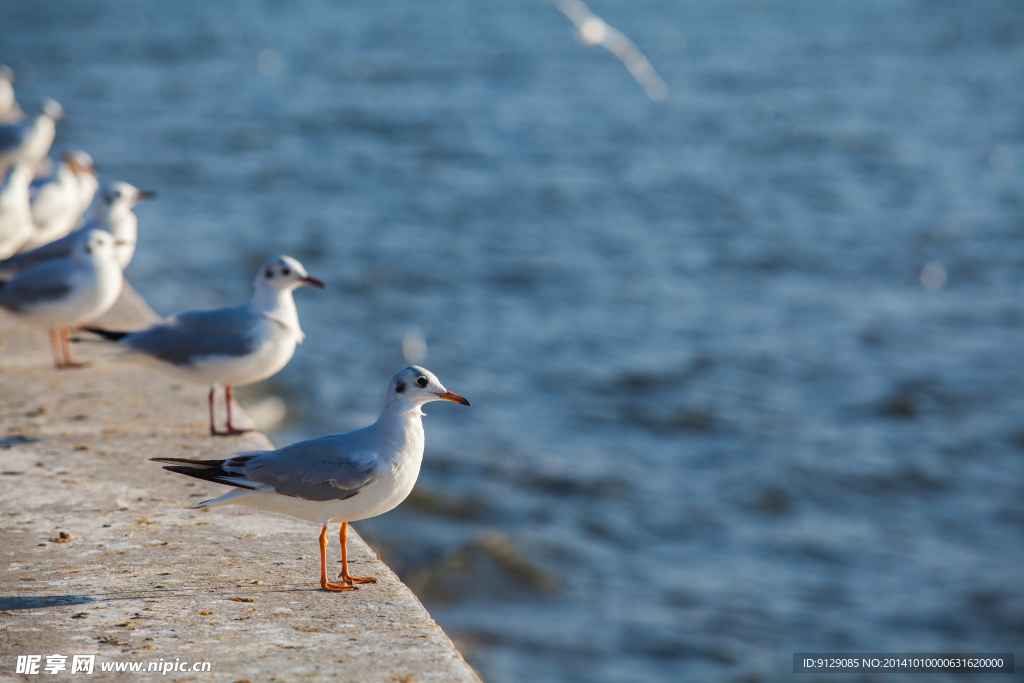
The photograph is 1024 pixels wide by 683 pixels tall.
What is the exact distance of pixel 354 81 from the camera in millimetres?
29969

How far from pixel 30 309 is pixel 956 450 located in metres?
9.21

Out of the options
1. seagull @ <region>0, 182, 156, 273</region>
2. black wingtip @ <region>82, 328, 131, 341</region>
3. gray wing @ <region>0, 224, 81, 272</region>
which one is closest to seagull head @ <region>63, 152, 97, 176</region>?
seagull @ <region>0, 182, 156, 273</region>

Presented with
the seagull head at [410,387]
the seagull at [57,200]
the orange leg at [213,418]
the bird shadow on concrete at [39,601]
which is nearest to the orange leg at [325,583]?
the seagull head at [410,387]

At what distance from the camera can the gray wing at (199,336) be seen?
17.9 ft

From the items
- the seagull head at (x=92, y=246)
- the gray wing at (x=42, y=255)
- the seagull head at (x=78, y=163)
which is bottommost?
the seagull head at (x=92, y=246)

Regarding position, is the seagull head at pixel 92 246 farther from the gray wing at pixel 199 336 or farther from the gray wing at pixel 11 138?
the gray wing at pixel 11 138

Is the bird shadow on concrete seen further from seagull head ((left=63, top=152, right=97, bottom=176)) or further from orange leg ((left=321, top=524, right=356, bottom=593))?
seagull head ((left=63, top=152, right=97, bottom=176))

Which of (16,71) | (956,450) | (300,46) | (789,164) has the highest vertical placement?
(300,46)

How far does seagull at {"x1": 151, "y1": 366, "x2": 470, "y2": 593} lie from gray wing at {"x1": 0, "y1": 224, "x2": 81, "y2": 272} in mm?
3397

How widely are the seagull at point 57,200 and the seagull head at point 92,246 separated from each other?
2.67m

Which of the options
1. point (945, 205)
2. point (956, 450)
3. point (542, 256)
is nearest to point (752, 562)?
point (956, 450)

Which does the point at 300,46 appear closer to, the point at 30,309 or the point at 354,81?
the point at 354,81

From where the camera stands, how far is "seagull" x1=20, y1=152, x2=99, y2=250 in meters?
9.09

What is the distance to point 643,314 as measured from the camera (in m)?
14.5
